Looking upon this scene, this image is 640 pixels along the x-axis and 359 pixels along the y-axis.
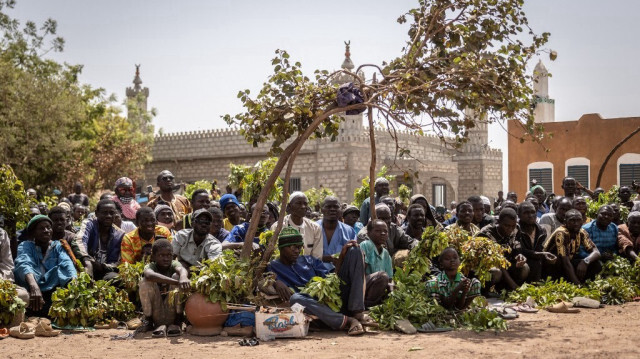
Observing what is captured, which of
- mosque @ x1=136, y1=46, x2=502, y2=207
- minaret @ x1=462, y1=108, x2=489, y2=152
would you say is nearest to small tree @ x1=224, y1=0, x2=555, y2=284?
mosque @ x1=136, y1=46, x2=502, y2=207

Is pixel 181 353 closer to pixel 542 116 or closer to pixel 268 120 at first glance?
pixel 268 120

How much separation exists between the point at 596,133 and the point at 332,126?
802 inches

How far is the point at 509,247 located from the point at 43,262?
17.5 ft

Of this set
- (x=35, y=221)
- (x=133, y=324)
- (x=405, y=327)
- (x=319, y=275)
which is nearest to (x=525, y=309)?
(x=405, y=327)

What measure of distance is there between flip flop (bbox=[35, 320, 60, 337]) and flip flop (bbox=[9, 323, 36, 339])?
0.17 feet

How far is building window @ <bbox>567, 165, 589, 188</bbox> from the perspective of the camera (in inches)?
1059

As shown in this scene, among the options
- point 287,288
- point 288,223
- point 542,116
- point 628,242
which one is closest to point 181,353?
point 287,288

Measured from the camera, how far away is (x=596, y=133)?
26781mm

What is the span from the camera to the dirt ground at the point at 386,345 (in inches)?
240

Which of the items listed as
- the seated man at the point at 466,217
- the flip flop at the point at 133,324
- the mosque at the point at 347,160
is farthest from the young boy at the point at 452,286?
the mosque at the point at 347,160

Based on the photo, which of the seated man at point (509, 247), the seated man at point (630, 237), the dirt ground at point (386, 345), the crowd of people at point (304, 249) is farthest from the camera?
the seated man at point (630, 237)

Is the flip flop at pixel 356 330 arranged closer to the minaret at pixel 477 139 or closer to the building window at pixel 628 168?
the building window at pixel 628 168

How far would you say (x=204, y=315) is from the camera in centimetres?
724

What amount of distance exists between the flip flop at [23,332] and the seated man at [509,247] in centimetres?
506
